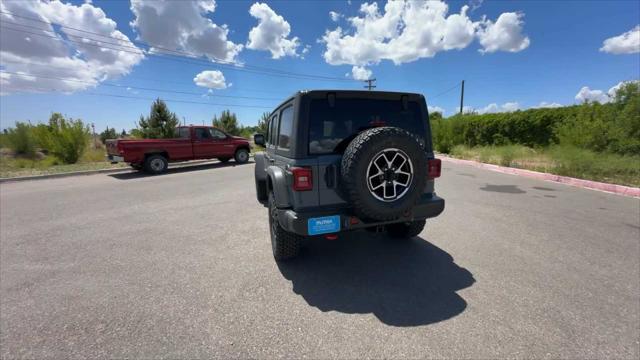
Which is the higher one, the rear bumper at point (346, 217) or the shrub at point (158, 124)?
the shrub at point (158, 124)

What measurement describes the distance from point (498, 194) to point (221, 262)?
6.98 m

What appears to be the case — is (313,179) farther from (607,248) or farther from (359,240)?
(607,248)

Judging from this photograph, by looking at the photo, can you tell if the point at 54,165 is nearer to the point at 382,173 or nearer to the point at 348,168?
the point at 348,168

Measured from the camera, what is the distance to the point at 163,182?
29.5 ft

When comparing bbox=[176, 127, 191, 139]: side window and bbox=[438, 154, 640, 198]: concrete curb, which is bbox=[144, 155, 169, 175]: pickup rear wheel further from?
bbox=[438, 154, 640, 198]: concrete curb

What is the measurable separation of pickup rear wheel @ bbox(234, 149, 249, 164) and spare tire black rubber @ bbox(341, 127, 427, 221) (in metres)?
12.3

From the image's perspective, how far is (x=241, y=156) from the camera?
1420cm

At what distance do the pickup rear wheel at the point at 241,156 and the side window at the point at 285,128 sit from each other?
1094cm

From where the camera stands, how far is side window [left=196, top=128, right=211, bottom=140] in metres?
11.9

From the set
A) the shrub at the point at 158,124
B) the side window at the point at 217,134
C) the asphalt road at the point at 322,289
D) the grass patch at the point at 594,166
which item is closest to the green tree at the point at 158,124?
the shrub at the point at 158,124

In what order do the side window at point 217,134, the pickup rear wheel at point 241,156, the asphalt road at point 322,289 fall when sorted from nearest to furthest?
the asphalt road at point 322,289
the side window at point 217,134
the pickup rear wheel at point 241,156

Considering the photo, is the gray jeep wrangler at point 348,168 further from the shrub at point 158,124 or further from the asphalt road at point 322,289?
the shrub at point 158,124

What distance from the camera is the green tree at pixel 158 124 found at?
73.4 feet

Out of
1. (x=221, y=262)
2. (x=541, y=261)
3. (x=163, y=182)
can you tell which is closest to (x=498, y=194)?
(x=541, y=261)
